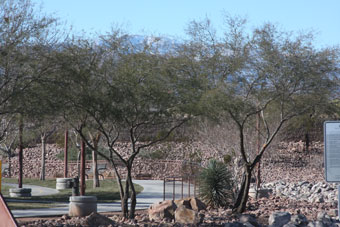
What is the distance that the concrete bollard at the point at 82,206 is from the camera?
19828 mm

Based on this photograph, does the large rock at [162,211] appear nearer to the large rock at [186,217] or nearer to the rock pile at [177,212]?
the rock pile at [177,212]

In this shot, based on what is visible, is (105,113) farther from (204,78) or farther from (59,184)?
(59,184)

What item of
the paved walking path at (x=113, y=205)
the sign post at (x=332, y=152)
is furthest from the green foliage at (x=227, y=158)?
the sign post at (x=332, y=152)

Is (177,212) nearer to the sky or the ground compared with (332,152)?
nearer to the ground

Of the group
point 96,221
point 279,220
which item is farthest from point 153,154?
point 96,221

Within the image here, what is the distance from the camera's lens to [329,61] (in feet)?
68.5

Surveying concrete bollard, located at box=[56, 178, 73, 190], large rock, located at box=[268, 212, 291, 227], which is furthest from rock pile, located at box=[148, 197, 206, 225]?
concrete bollard, located at box=[56, 178, 73, 190]

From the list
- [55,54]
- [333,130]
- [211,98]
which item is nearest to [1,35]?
[55,54]

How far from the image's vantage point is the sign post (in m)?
8.87

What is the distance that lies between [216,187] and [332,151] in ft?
54.7

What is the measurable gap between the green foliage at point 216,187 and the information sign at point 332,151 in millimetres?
16309

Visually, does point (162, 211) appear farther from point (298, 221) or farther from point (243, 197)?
point (298, 221)

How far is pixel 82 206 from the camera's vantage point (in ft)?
65.3

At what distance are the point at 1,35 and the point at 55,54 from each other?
1.70 m
